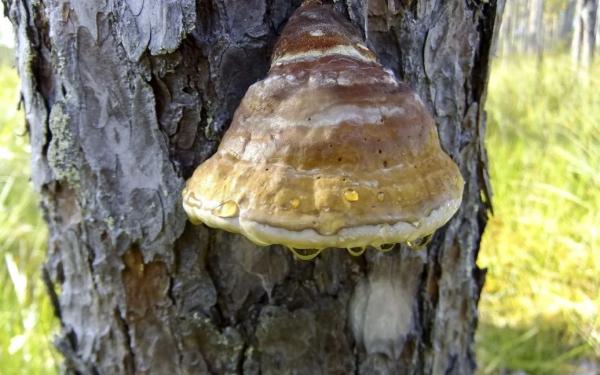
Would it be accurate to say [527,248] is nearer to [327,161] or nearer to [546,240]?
[546,240]

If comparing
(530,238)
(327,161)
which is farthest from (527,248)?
(327,161)

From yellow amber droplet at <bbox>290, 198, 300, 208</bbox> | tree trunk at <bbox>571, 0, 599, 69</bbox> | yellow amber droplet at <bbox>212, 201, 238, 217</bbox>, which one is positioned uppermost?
yellow amber droplet at <bbox>290, 198, 300, 208</bbox>

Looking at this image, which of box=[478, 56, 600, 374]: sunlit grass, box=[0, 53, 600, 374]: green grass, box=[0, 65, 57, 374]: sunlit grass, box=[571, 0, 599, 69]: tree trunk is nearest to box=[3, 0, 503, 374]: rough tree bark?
box=[0, 65, 57, 374]: sunlit grass

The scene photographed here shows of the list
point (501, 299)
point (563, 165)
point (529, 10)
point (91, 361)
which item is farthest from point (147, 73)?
point (529, 10)

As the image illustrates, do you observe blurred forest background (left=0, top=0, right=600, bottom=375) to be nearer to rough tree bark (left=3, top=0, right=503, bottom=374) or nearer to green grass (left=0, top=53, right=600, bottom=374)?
green grass (left=0, top=53, right=600, bottom=374)

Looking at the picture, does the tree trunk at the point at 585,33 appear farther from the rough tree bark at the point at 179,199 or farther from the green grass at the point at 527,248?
the rough tree bark at the point at 179,199

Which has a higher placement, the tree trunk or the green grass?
the tree trunk
